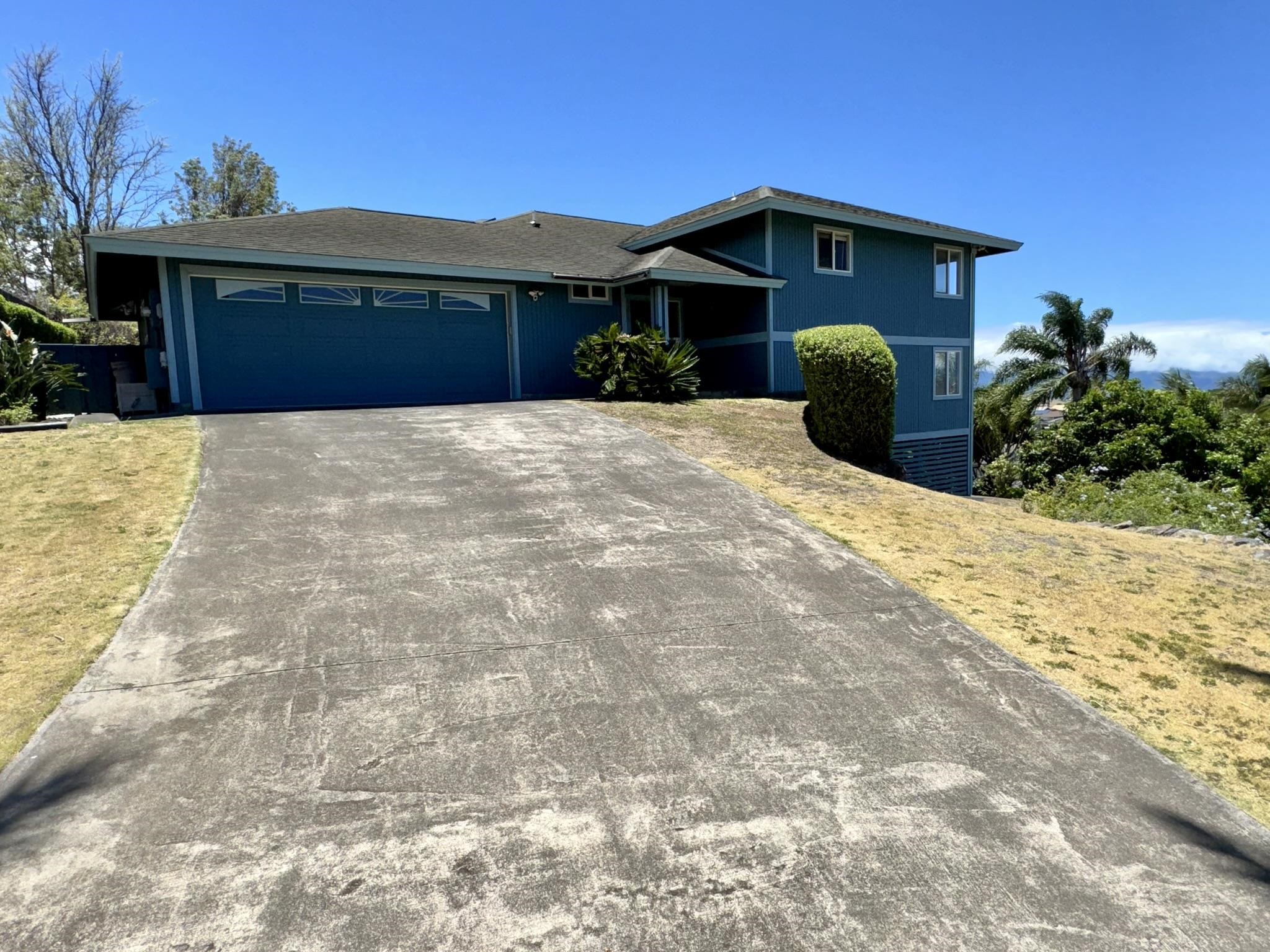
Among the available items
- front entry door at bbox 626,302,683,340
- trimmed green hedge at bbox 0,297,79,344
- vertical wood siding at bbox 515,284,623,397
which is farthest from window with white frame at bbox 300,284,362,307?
trimmed green hedge at bbox 0,297,79,344

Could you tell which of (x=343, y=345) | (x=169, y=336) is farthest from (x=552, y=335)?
(x=169, y=336)

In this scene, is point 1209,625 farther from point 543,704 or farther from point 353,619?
point 353,619

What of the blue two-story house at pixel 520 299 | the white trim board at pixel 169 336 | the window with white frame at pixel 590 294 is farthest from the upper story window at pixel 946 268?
the white trim board at pixel 169 336

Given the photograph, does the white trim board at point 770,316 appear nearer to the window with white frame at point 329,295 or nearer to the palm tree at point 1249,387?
the window with white frame at point 329,295

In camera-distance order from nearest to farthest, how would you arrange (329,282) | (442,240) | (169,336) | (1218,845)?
(1218,845), (169,336), (329,282), (442,240)

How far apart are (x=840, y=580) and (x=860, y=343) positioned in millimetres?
6589

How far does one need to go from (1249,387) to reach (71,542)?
29765 mm

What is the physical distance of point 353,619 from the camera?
4.73m

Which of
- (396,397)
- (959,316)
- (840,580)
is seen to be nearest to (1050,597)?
(840,580)

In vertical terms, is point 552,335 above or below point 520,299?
below

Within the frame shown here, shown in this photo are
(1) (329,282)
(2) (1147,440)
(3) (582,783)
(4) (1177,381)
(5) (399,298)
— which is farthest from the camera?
(4) (1177,381)

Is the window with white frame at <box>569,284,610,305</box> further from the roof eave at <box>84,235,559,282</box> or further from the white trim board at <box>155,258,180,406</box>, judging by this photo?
the white trim board at <box>155,258,180,406</box>

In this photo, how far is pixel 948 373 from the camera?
22031 millimetres

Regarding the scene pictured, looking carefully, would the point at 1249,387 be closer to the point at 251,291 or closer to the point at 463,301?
the point at 463,301
